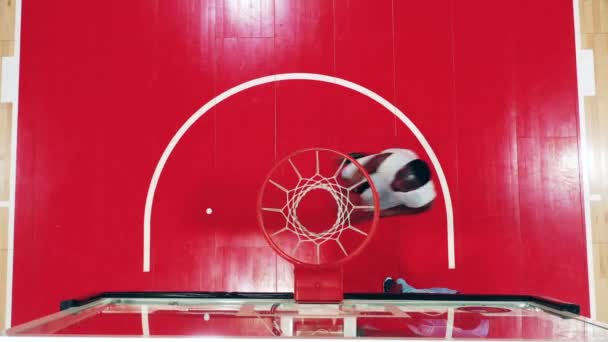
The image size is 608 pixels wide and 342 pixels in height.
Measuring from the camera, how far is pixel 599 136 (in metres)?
3.70

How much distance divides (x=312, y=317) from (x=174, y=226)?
73.0 inches

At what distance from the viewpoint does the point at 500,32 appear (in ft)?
12.4

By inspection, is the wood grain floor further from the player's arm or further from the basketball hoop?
the player's arm

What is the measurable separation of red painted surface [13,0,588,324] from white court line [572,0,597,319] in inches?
1.6

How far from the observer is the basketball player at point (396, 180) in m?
3.66

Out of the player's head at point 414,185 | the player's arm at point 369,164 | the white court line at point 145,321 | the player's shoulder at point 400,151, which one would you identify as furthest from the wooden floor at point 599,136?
the white court line at point 145,321

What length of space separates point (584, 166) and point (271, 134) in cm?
201

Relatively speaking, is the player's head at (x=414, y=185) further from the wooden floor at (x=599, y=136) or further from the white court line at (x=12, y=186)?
the white court line at (x=12, y=186)

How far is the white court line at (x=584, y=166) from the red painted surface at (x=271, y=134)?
4 centimetres

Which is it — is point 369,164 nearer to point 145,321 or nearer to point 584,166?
point 584,166

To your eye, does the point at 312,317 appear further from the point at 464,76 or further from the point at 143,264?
the point at 464,76

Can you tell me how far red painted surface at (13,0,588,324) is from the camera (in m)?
3.65

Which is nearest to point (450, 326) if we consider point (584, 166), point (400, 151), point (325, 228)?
point (325, 228)

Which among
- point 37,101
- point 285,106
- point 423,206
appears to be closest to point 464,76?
point 423,206
